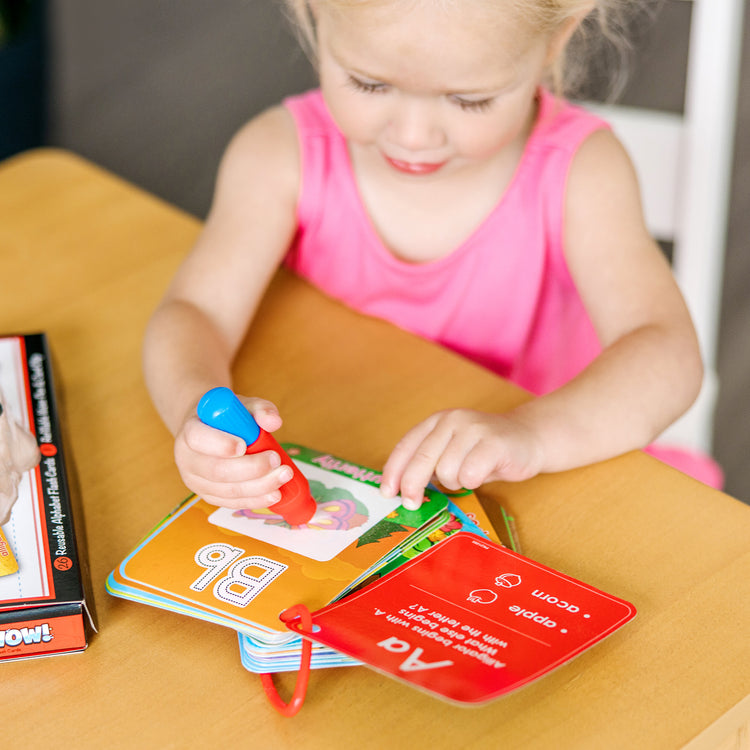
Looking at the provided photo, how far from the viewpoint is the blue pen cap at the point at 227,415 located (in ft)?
1.92

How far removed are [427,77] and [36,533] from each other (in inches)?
16.2

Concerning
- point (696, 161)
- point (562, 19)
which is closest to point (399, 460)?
point (562, 19)

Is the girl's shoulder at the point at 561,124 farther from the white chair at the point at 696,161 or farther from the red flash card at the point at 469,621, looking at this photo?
the red flash card at the point at 469,621

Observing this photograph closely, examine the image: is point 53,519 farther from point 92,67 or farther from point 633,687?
point 92,67

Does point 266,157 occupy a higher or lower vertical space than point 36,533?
higher

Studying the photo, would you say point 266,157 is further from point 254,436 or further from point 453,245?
point 254,436

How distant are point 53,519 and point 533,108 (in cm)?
63

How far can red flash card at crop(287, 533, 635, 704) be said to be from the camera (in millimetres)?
517

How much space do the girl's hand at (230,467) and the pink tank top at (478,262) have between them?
14.1 inches

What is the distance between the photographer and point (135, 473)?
0.72m

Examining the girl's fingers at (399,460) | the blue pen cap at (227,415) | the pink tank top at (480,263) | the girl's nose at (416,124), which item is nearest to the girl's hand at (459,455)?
the girl's fingers at (399,460)

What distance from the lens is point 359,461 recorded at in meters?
0.73

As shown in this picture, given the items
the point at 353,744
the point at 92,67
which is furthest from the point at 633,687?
the point at 92,67

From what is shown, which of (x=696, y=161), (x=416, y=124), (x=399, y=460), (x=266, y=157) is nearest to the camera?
(x=399, y=460)
